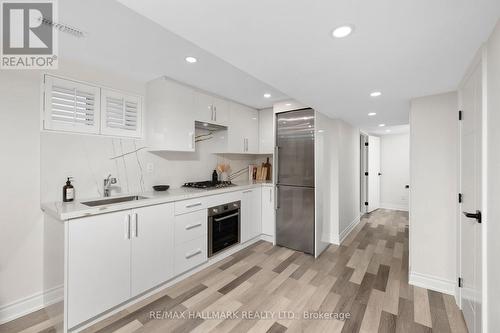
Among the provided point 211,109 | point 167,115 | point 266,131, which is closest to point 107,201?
point 167,115

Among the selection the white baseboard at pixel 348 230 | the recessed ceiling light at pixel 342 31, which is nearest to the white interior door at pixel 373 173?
the white baseboard at pixel 348 230

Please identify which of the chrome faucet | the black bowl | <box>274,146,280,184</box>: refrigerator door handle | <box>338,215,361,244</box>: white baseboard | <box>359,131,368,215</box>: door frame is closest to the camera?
the chrome faucet

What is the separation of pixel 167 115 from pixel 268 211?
2.19m

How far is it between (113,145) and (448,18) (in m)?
2.98

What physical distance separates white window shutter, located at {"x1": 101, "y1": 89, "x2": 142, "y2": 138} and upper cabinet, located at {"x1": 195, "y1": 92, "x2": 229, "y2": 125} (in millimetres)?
741

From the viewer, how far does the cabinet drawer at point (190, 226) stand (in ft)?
7.87

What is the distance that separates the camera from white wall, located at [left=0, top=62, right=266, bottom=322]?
185cm

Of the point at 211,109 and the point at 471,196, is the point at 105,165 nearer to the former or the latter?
the point at 211,109

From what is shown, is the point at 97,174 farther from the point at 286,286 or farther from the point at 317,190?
the point at 317,190

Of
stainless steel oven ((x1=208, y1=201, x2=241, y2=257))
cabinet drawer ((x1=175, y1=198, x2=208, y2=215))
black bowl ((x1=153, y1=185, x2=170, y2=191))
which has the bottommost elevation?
stainless steel oven ((x1=208, y1=201, x2=241, y2=257))

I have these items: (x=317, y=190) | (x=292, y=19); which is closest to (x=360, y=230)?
(x=317, y=190)

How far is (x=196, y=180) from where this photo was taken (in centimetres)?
336

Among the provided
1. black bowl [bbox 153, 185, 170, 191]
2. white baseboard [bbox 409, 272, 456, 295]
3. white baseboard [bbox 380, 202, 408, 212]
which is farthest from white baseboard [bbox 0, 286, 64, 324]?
white baseboard [bbox 380, 202, 408, 212]

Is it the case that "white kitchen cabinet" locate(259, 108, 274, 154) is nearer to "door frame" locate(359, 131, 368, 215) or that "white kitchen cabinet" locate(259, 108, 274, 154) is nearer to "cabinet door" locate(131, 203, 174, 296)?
"cabinet door" locate(131, 203, 174, 296)
